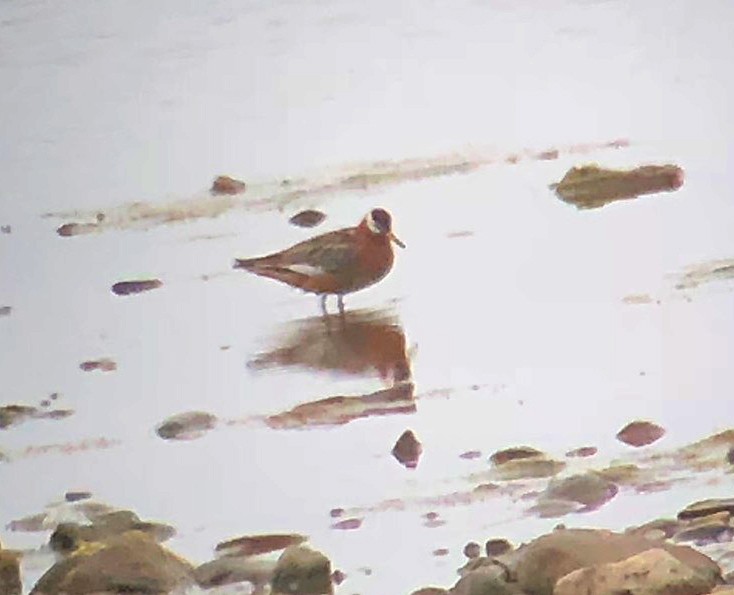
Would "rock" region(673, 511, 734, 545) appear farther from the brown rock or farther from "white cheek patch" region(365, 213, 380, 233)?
the brown rock

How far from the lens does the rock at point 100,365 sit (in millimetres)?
1677

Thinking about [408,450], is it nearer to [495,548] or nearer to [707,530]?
[495,548]

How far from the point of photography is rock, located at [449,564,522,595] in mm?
1664

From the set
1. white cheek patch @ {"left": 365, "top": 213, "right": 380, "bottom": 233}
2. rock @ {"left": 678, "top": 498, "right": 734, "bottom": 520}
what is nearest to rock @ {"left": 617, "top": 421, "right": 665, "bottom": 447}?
rock @ {"left": 678, "top": 498, "right": 734, "bottom": 520}

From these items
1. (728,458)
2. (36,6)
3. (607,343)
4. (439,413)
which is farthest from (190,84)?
(728,458)

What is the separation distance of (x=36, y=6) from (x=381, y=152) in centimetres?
58

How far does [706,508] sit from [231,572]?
2.46ft

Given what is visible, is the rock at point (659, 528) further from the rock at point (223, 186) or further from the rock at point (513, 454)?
the rock at point (223, 186)

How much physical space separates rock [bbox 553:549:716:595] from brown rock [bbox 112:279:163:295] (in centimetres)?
77

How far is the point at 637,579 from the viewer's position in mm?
1638

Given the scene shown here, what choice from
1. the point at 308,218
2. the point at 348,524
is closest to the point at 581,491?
the point at 348,524

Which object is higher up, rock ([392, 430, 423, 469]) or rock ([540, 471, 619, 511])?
rock ([392, 430, 423, 469])

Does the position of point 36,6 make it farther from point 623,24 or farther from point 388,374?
point 623,24

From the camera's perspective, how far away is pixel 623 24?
176 cm
